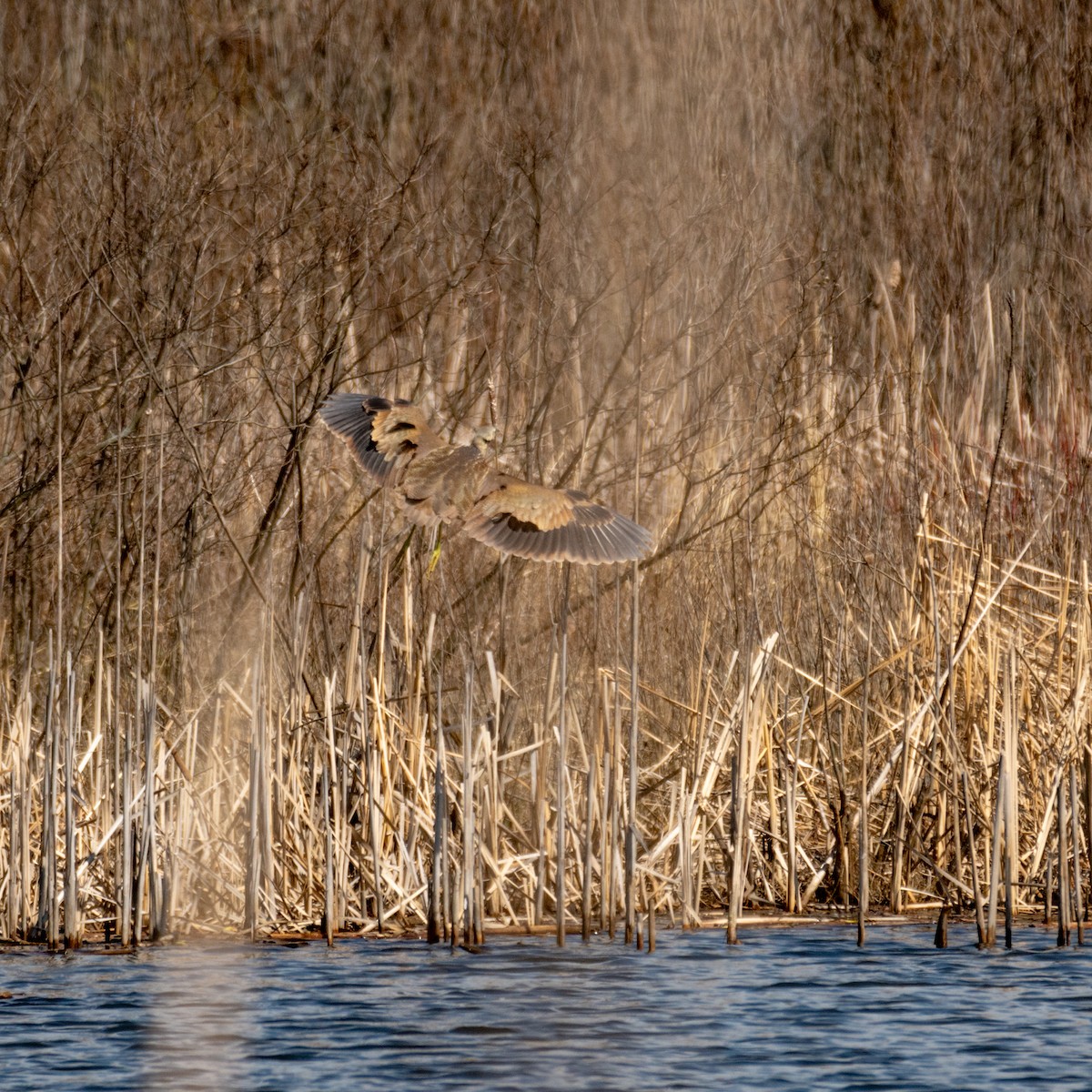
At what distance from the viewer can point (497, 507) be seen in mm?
6234

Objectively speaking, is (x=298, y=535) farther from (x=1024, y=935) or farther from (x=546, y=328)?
(x=1024, y=935)

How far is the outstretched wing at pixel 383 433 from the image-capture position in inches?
253

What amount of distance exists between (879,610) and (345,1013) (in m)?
2.82

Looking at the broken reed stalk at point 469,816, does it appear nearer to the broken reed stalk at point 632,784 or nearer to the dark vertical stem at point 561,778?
the dark vertical stem at point 561,778

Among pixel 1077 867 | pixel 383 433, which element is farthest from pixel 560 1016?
pixel 383 433

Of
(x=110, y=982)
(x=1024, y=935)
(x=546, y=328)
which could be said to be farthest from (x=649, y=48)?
(x=110, y=982)

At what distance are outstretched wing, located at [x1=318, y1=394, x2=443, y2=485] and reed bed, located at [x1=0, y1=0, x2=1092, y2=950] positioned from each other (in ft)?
0.78

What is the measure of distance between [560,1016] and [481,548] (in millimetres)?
3188

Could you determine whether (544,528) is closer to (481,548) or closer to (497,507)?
(497,507)

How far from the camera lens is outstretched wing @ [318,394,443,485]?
6.44 meters

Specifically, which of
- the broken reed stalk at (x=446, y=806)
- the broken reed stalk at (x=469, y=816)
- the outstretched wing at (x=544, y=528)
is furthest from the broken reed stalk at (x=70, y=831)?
the outstretched wing at (x=544, y=528)

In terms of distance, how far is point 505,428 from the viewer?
27.2 feet

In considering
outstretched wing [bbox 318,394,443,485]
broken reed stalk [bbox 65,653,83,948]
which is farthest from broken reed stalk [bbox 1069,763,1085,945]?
broken reed stalk [bbox 65,653,83,948]

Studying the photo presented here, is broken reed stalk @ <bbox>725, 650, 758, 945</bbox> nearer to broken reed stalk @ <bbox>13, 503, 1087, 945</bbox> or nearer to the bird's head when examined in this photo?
broken reed stalk @ <bbox>13, 503, 1087, 945</bbox>
